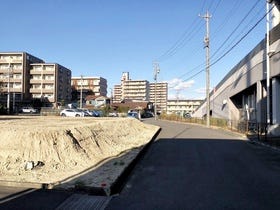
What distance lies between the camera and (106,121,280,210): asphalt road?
307 inches

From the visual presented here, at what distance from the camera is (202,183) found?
392 inches

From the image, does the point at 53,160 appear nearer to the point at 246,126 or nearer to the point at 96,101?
the point at 246,126

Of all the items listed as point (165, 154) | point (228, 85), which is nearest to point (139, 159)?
point (165, 154)

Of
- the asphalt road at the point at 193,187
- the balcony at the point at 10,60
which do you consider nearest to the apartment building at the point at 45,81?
the balcony at the point at 10,60

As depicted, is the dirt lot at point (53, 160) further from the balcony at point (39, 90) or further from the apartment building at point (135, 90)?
the apartment building at point (135, 90)

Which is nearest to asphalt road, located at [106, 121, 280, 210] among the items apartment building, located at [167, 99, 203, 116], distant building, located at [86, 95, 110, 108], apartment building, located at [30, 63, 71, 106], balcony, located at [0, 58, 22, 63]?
balcony, located at [0, 58, 22, 63]

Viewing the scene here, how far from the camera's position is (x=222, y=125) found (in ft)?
139

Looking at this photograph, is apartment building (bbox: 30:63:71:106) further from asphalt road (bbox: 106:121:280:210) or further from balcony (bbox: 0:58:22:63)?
asphalt road (bbox: 106:121:280:210)

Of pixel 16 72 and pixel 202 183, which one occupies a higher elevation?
pixel 16 72

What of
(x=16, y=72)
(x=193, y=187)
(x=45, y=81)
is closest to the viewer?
(x=193, y=187)

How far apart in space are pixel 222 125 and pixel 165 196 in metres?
35.0

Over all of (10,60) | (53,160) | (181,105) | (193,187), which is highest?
(10,60)

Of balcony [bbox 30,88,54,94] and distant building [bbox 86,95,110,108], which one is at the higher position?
balcony [bbox 30,88,54,94]

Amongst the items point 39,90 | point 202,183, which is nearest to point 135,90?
point 39,90
